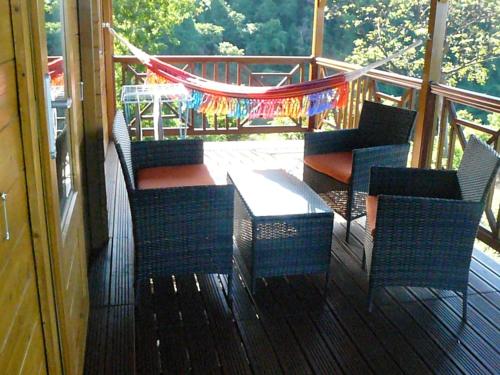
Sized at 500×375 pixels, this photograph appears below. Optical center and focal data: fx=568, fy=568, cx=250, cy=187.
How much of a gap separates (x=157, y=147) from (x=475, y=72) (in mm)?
10960

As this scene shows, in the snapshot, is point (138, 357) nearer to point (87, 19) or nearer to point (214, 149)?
point (87, 19)

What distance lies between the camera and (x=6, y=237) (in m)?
1.01

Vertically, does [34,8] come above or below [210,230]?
above

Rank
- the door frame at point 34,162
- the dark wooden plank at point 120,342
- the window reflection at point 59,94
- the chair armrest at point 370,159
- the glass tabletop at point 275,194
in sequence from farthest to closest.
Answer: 1. the chair armrest at point 370,159
2. the glass tabletop at point 275,194
3. the dark wooden plank at point 120,342
4. the window reflection at point 59,94
5. the door frame at point 34,162

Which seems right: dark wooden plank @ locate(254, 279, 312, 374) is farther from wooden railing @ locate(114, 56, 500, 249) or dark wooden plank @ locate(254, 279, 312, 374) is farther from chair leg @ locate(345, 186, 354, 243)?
wooden railing @ locate(114, 56, 500, 249)

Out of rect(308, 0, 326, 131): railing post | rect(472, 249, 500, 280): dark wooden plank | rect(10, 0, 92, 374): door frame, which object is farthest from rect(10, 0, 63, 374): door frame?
rect(308, 0, 326, 131): railing post

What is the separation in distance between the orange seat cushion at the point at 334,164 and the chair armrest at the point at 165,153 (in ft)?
2.24

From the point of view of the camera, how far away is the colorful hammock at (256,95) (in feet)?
14.6

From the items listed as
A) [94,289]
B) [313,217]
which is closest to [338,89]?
[313,217]

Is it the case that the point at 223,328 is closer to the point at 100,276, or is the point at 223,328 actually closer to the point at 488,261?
the point at 100,276

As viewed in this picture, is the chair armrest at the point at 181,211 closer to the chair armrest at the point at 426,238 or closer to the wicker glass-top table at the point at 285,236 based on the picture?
the wicker glass-top table at the point at 285,236

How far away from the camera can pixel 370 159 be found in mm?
3119

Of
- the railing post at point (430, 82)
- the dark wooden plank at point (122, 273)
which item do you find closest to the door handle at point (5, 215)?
the dark wooden plank at point (122, 273)

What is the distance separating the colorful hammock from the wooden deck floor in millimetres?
1892
